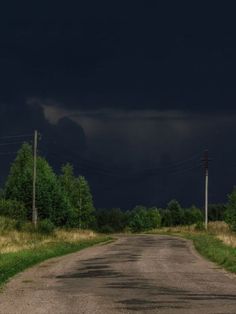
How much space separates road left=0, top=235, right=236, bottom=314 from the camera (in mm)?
13891

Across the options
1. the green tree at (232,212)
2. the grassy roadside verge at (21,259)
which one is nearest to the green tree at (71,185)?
the green tree at (232,212)

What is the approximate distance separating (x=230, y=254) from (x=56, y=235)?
25.2m

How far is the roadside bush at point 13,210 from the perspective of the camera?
68812mm

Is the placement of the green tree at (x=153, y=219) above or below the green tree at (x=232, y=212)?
below

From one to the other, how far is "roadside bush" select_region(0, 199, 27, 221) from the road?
41.9 m

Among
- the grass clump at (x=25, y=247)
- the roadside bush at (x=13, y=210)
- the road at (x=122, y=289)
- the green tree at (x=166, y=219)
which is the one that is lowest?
the green tree at (x=166, y=219)

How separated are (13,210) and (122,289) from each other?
54767 millimetres

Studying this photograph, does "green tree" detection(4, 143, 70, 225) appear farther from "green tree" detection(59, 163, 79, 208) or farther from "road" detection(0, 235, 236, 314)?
"road" detection(0, 235, 236, 314)

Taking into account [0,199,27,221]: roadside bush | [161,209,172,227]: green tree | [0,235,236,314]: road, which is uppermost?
[0,199,27,221]: roadside bush

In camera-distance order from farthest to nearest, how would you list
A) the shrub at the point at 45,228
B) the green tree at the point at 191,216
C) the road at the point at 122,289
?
the green tree at the point at 191,216, the shrub at the point at 45,228, the road at the point at 122,289

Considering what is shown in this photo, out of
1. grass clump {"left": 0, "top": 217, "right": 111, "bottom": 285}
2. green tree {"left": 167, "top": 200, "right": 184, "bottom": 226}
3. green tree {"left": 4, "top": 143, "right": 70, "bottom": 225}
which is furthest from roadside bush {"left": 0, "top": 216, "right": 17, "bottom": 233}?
green tree {"left": 167, "top": 200, "right": 184, "bottom": 226}

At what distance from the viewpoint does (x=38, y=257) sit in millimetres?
31141

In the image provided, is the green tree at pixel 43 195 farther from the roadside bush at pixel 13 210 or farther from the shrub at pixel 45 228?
the shrub at pixel 45 228

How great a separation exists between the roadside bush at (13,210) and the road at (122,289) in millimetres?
41868
